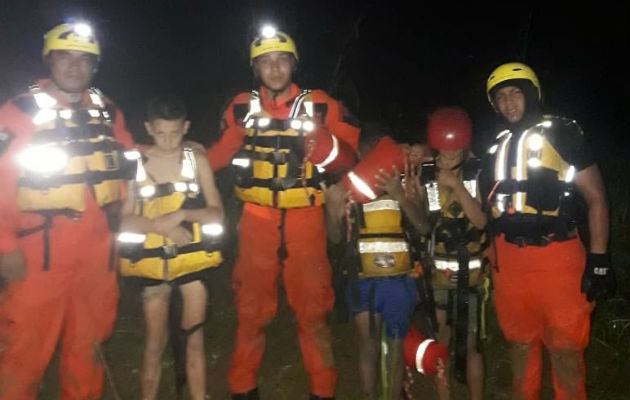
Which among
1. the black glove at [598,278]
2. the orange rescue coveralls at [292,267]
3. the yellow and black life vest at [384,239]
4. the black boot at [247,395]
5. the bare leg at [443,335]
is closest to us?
the black glove at [598,278]

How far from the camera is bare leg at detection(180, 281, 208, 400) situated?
14.5 feet

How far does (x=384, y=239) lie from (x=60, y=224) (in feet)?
6.59

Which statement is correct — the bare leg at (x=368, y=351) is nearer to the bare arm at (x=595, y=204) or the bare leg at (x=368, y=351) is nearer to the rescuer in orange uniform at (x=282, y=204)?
the rescuer in orange uniform at (x=282, y=204)

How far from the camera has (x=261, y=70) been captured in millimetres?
4770

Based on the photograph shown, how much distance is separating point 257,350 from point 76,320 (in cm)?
127

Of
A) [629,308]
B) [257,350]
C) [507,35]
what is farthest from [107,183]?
[507,35]

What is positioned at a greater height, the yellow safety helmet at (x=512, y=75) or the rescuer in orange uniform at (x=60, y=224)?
the yellow safety helmet at (x=512, y=75)

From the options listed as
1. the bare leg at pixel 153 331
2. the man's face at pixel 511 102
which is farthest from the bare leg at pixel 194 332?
the man's face at pixel 511 102

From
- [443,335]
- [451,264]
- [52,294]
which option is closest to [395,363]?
[443,335]

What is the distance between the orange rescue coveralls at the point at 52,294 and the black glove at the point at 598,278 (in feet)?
9.59

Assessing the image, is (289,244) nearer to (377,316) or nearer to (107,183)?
(377,316)

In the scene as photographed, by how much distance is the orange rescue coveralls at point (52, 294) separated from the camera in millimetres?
4137

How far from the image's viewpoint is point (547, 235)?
4215 millimetres

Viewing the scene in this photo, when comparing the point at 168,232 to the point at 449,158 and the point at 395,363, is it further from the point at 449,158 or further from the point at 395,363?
the point at 449,158
